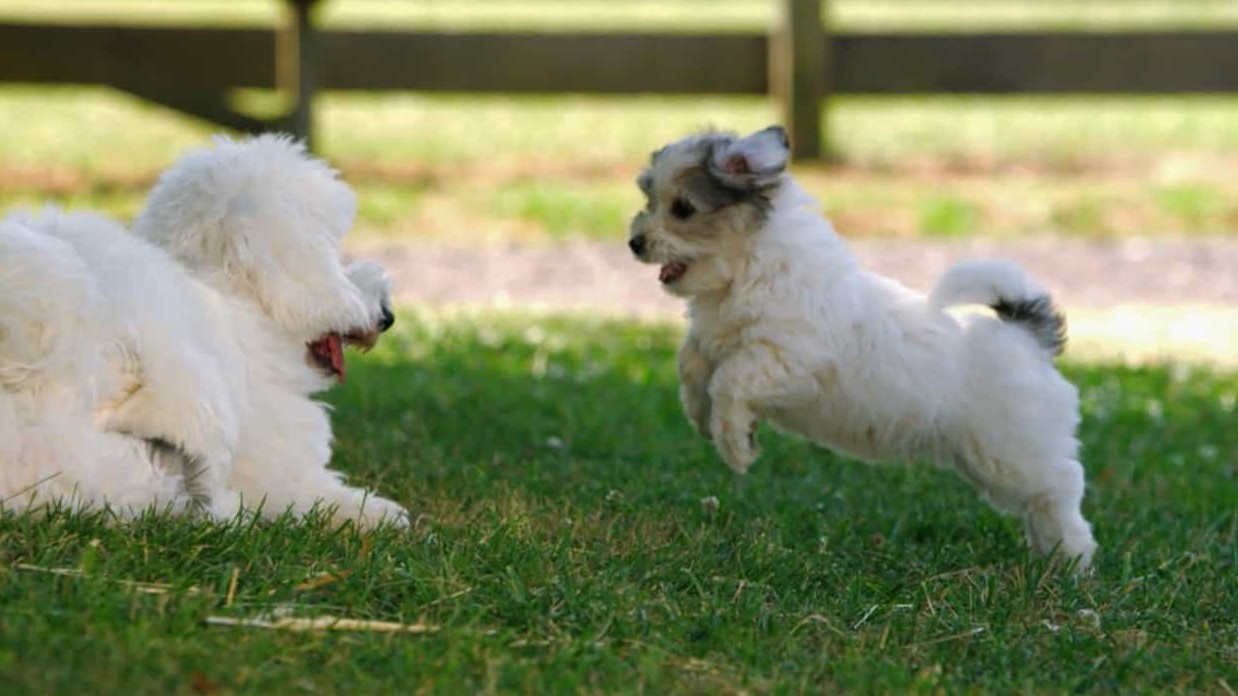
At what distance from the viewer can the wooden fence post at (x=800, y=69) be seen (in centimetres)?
1617

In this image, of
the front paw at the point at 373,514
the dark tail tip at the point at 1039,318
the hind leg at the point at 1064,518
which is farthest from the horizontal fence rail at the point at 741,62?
the front paw at the point at 373,514

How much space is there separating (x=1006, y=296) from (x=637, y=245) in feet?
4.09

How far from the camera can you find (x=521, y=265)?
1366cm

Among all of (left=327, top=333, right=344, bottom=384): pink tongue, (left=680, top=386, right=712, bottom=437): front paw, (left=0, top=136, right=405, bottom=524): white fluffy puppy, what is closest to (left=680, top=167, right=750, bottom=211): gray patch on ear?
(left=680, top=386, right=712, bottom=437): front paw

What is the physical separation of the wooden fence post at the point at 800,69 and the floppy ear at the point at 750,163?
1050 cm

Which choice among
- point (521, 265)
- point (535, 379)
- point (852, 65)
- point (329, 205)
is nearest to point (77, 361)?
point (329, 205)

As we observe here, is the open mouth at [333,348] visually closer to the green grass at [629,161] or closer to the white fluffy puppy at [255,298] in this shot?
the white fluffy puppy at [255,298]

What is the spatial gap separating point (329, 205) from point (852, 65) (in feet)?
38.7

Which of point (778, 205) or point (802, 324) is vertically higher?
point (778, 205)

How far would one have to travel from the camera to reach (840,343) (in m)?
5.89

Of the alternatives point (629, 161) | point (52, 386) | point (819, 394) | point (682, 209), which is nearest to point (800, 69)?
point (629, 161)

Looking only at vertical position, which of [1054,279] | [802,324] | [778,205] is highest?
[778,205]

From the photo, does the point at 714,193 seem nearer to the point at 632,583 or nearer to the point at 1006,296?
the point at 1006,296

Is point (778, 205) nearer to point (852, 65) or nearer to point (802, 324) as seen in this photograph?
point (802, 324)
